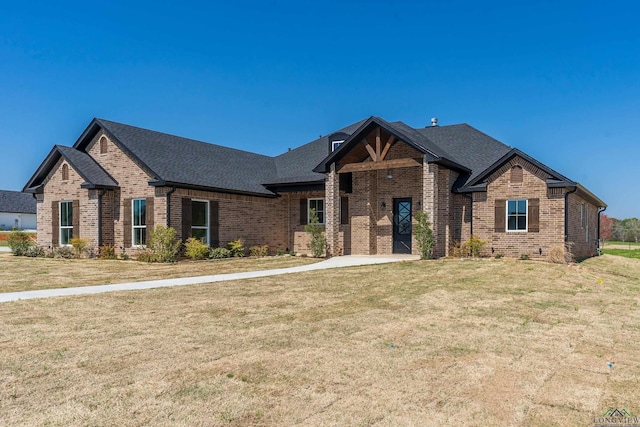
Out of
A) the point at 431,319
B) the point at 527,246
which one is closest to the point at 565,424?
the point at 431,319

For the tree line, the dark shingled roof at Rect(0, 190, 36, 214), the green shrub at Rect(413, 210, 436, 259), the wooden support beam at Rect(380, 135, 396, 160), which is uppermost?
the wooden support beam at Rect(380, 135, 396, 160)

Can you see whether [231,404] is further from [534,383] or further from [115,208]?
[115,208]

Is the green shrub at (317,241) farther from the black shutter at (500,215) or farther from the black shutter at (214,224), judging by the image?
the black shutter at (500,215)

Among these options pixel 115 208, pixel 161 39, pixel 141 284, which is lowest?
pixel 141 284

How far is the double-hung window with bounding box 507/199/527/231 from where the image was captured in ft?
57.5

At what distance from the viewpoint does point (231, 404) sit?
3.95 meters

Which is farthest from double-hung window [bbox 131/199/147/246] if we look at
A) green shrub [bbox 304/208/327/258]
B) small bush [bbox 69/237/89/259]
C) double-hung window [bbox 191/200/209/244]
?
green shrub [bbox 304/208/327/258]

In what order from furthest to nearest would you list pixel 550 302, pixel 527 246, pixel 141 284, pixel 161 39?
pixel 161 39 < pixel 527 246 < pixel 141 284 < pixel 550 302

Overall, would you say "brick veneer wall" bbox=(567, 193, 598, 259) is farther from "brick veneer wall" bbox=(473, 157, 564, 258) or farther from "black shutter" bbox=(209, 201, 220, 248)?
"black shutter" bbox=(209, 201, 220, 248)

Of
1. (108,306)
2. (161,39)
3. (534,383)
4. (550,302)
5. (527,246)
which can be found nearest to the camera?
(534,383)

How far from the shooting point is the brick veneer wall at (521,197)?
16889mm

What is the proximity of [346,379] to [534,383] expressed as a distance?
1833 millimetres

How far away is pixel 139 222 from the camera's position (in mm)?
18969

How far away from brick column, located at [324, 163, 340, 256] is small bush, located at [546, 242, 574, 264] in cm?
830
